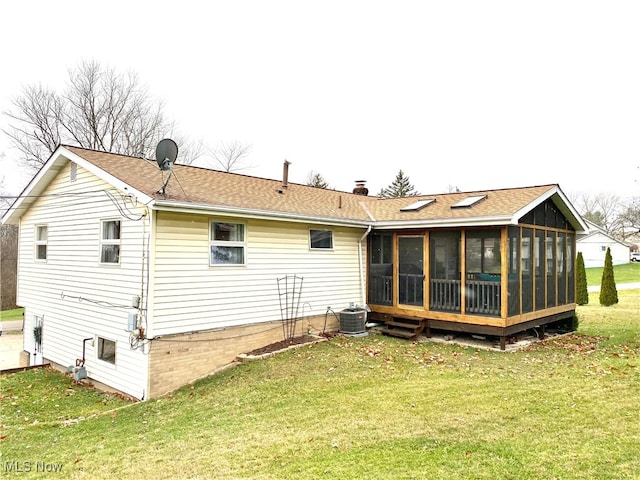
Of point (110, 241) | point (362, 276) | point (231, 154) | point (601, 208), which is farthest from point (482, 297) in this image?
point (601, 208)

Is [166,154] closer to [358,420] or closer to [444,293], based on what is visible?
[358,420]

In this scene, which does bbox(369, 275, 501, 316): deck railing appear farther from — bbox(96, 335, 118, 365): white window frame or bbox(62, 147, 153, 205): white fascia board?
bbox(62, 147, 153, 205): white fascia board

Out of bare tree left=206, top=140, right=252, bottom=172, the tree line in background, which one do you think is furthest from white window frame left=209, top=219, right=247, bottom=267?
bare tree left=206, top=140, right=252, bottom=172

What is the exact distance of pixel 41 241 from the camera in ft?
38.0

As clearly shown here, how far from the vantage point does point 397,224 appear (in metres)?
11.4

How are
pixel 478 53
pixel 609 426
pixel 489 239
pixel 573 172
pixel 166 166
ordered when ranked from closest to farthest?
pixel 609 426 → pixel 166 166 → pixel 489 239 → pixel 478 53 → pixel 573 172

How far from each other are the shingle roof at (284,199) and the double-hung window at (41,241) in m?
2.78

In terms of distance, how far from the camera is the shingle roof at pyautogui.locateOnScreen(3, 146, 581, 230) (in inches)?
342

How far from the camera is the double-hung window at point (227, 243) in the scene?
29.3 ft

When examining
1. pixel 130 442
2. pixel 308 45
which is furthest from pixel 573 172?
pixel 130 442

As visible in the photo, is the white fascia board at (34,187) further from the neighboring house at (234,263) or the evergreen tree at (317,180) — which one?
the evergreen tree at (317,180)

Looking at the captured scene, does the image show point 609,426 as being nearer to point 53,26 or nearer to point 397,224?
point 397,224

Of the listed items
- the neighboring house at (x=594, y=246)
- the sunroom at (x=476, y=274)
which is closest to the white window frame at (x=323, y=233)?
the sunroom at (x=476, y=274)

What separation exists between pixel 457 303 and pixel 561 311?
3.88 metres
